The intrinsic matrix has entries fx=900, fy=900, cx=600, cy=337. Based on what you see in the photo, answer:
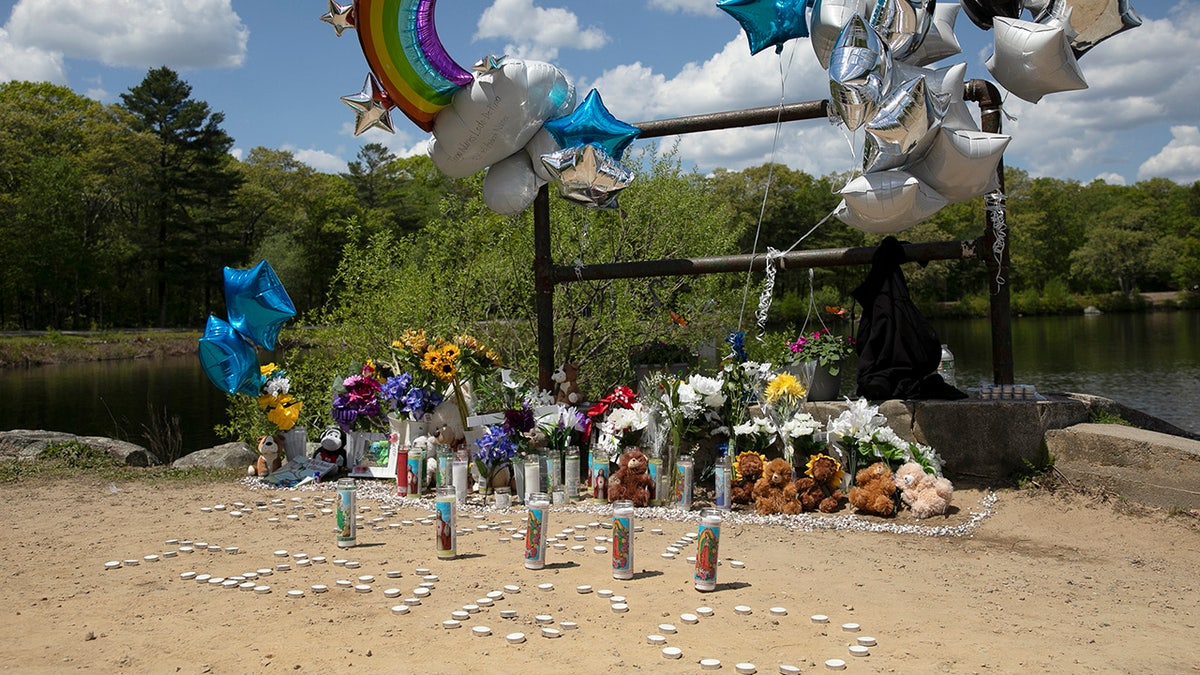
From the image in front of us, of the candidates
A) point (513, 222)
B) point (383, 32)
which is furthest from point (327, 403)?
point (383, 32)

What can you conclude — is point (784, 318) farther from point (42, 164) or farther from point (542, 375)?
point (42, 164)

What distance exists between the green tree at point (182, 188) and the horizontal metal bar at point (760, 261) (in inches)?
1525

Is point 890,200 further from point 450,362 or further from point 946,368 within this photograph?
point 450,362

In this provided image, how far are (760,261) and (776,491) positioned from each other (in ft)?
6.87

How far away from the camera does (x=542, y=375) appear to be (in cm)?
825

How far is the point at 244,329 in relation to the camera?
26.0 ft

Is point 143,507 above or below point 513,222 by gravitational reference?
below

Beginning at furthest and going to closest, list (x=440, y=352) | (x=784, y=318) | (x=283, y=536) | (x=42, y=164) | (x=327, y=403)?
(x=42, y=164)
(x=784, y=318)
(x=327, y=403)
(x=440, y=352)
(x=283, y=536)

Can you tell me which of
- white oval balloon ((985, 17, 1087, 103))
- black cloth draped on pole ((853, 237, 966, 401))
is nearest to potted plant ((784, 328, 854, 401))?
black cloth draped on pole ((853, 237, 966, 401))

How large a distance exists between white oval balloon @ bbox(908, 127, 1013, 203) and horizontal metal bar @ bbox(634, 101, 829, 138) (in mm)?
1250

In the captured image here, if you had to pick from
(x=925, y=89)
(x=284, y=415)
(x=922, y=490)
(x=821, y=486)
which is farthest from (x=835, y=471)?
(x=284, y=415)

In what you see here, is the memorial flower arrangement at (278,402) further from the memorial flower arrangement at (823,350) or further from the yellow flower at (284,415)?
the memorial flower arrangement at (823,350)

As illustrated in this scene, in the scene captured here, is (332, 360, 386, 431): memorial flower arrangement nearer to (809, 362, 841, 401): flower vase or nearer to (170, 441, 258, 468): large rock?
(170, 441, 258, 468): large rock

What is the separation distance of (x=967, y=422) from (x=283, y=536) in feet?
15.7
